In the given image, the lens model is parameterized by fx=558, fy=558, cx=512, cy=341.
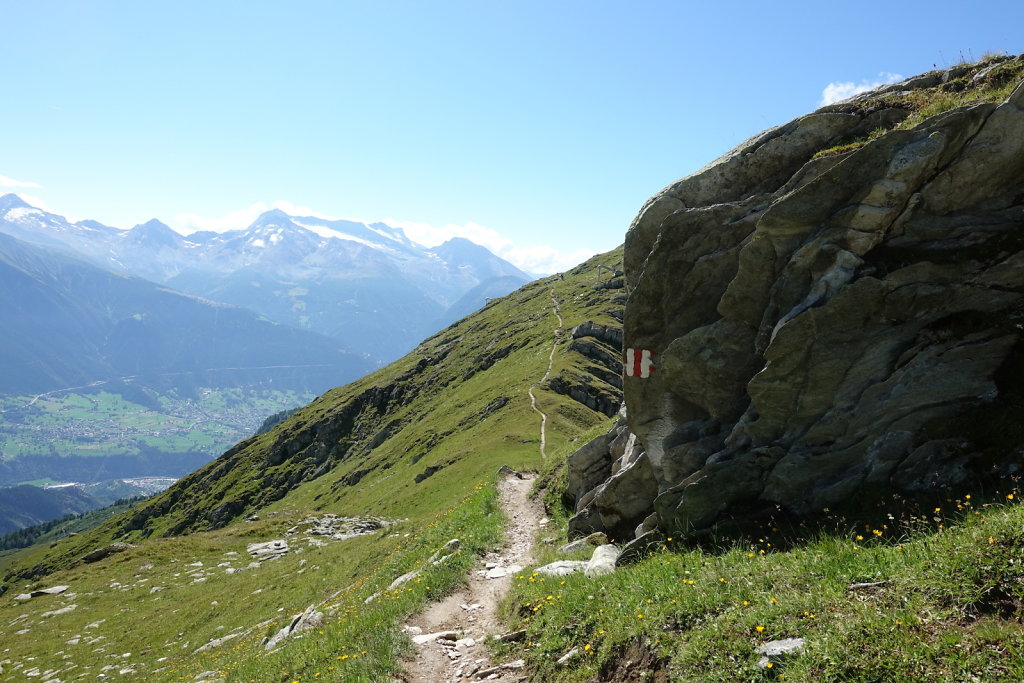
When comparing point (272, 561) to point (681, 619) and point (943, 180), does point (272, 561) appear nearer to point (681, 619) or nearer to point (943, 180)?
point (681, 619)

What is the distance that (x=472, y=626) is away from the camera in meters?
14.1

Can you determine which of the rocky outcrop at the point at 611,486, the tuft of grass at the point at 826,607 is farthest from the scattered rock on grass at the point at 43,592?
the tuft of grass at the point at 826,607

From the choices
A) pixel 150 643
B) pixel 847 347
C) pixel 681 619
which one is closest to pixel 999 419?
pixel 847 347

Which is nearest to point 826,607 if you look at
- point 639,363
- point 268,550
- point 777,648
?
point 777,648

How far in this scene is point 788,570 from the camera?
9469mm

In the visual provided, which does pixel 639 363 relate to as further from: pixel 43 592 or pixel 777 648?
pixel 43 592

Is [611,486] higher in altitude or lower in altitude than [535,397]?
higher

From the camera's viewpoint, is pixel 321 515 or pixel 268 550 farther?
pixel 321 515

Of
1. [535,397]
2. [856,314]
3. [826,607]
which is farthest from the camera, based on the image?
[535,397]

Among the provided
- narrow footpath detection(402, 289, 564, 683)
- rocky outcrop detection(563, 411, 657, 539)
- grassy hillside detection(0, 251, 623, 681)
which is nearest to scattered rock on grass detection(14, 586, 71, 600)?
grassy hillside detection(0, 251, 623, 681)

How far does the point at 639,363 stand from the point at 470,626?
9126 mm

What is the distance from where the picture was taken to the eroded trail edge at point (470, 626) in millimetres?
11867

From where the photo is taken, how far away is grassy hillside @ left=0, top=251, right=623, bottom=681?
20547 mm

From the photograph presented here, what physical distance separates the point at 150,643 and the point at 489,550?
27454mm
